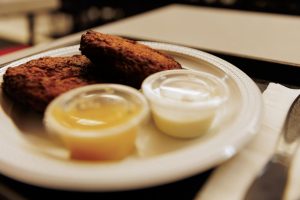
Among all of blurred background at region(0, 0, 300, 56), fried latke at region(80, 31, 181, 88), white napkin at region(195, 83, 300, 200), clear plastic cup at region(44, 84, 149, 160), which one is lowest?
blurred background at region(0, 0, 300, 56)

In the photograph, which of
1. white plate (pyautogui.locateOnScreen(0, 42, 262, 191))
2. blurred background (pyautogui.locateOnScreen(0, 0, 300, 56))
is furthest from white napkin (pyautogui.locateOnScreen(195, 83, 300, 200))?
blurred background (pyautogui.locateOnScreen(0, 0, 300, 56))

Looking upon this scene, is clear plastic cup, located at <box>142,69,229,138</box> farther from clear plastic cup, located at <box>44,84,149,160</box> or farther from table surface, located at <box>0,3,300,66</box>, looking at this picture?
table surface, located at <box>0,3,300,66</box>

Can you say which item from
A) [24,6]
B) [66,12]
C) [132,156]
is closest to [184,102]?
[132,156]

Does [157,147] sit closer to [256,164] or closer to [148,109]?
[148,109]

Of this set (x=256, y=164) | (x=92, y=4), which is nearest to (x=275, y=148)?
(x=256, y=164)

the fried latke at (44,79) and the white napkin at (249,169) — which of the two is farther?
the fried latke at (44,79)

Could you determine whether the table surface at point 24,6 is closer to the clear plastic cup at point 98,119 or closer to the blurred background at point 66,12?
the blurred background at point 66,12

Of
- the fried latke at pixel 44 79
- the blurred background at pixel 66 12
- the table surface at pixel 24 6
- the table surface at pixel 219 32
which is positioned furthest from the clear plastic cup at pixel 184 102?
the table surface at pixel 24 6
